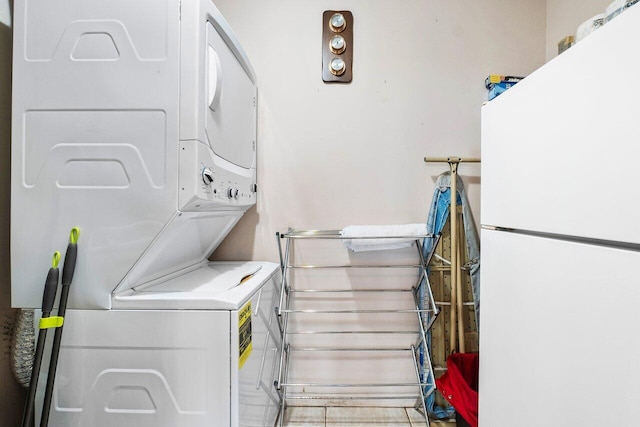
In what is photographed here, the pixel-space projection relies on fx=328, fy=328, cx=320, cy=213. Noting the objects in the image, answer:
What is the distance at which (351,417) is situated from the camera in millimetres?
1620

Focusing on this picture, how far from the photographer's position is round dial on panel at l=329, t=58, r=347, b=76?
5.49ft

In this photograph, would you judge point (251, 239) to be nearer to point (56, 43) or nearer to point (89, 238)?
point (89, 238)

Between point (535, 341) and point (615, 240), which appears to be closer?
point (615, 240)

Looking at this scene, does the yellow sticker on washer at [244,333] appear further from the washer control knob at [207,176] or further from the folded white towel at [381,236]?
the folded white towel at [381,236]

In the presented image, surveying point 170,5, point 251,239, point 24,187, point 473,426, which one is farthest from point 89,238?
point 473,426

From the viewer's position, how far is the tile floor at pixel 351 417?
158 centimetres

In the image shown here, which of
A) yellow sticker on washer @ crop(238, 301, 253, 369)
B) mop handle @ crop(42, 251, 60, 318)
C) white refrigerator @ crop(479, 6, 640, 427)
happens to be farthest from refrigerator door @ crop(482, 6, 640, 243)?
mop handle @ crop(42, 251, 60, 318)

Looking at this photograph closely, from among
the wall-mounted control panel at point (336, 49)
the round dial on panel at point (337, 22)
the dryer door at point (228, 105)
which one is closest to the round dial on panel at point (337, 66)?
the wall-mounted control panel at point (336, 49)

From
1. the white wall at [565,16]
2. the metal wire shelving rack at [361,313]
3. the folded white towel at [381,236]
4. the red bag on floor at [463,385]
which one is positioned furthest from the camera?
the metal wire shelving rack at [361,313]

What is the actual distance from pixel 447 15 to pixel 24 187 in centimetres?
195

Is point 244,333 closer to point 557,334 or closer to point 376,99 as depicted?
point 557,334

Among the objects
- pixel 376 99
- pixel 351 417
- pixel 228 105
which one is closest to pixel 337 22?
pixel 376 99

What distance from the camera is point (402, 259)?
68.0 inches

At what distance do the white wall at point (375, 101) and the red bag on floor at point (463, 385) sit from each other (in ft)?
2.28
